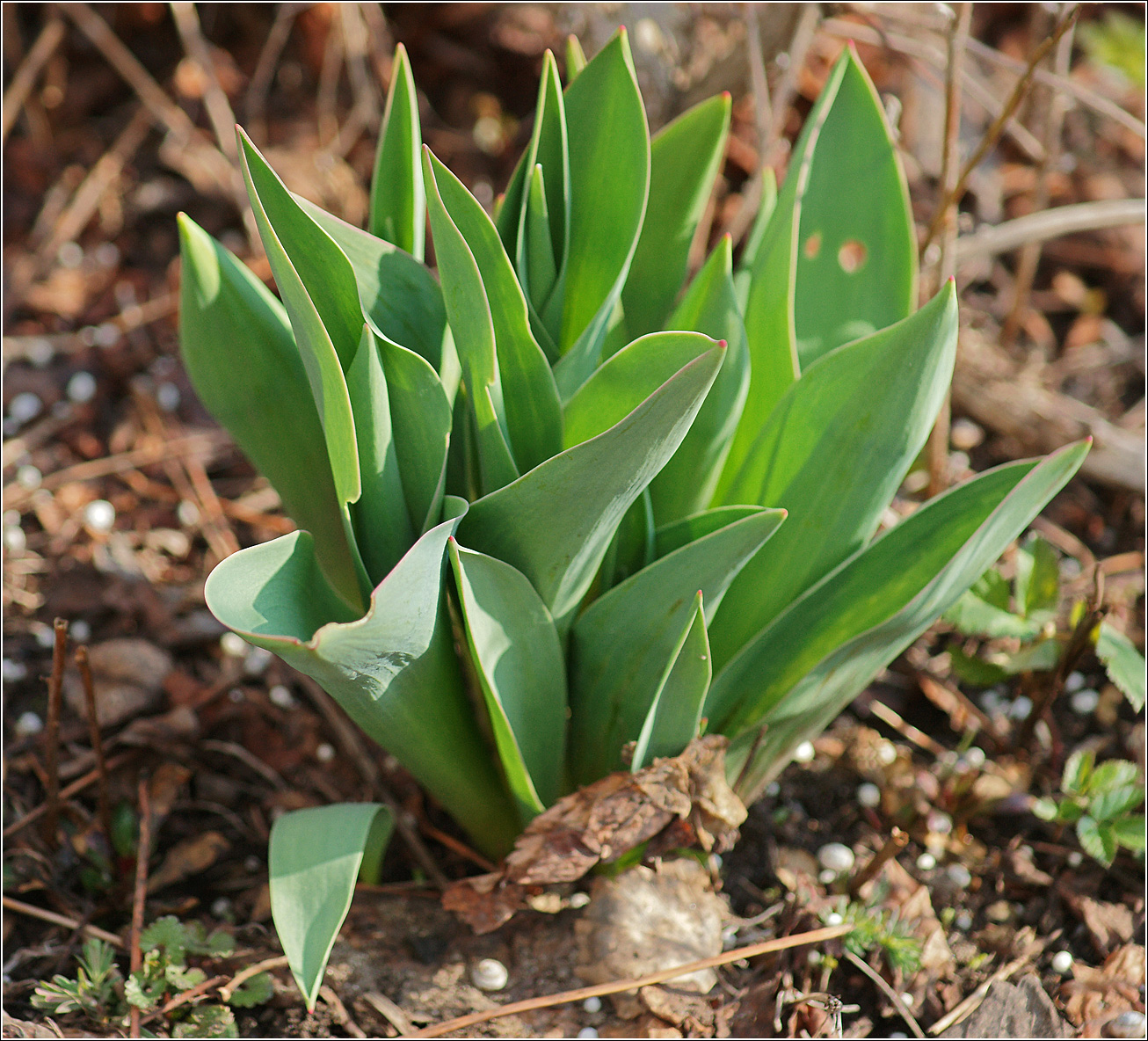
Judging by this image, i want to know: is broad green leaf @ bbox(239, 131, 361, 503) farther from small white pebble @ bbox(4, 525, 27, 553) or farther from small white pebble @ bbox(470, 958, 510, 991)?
small white pebble @ bbox(4, 525, 27, 553)

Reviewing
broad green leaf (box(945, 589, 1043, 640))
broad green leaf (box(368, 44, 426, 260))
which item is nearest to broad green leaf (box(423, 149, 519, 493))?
broad green leaf (box(368, 44, 426, 260))

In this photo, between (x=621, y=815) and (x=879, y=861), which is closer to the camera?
(x=621, y=815)

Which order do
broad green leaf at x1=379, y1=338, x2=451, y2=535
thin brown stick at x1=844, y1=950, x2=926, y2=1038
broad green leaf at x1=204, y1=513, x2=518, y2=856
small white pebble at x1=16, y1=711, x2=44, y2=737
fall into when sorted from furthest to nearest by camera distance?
small white pebble at x1=16, y1=711, x2=44, y2=737, thin brown stick at x1=844, y1=950, x2=926, y2=1038, broad green leaf at x1=379, y1=338, x2=451, y2=535, broad green leaf at x1=204, y1=513, x2=518, y2=856

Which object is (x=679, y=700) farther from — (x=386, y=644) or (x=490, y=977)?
(x=490, y=977)

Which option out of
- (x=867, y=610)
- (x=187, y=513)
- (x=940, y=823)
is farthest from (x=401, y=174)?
(x=940, y=823)

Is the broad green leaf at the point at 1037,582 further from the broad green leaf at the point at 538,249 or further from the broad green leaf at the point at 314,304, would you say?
the broad green leaf at the point at 314,304

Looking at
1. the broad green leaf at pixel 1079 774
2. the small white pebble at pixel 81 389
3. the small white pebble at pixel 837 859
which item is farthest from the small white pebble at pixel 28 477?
the broad green leaf at pixel 1079 774

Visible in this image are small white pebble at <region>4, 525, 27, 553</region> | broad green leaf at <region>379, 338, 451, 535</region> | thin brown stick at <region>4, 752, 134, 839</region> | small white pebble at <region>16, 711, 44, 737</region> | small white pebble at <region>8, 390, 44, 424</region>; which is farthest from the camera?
small white pebble at <region>8, 390, 44, 424</region>
